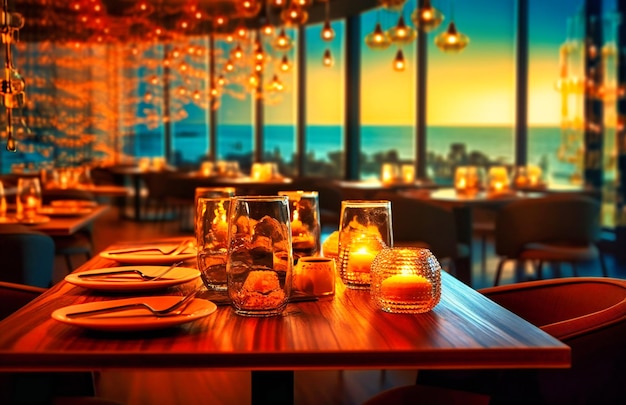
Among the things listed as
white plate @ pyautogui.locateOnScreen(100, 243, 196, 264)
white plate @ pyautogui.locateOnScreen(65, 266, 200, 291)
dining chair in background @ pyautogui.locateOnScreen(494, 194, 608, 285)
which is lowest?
dining chair in background @ pyautogui.locateOnScreen(494, 194, 608, 285)

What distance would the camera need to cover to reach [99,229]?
11.3m

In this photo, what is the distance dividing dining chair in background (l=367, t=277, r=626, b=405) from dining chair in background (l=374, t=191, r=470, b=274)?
2584 mm

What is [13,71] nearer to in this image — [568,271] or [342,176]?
[568,271]

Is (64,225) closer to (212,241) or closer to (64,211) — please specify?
(64,211)

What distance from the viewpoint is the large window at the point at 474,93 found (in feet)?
33.0

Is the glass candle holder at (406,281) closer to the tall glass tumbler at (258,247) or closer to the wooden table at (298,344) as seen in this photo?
the wooden table at (298,344)

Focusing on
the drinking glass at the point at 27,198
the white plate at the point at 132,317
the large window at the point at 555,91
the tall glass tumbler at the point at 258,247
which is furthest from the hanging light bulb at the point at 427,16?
the white plate at the point at 132,317

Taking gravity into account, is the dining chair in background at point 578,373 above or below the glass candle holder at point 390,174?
below

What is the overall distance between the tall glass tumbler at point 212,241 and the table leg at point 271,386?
284 millimetres

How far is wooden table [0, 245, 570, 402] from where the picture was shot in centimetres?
140

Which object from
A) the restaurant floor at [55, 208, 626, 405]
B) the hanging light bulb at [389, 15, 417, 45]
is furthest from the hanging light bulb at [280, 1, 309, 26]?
the restaurant floor at [55, 208, 626, 405]

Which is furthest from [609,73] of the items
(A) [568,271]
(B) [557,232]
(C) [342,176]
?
(C) [342,176]

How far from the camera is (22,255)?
337 cm

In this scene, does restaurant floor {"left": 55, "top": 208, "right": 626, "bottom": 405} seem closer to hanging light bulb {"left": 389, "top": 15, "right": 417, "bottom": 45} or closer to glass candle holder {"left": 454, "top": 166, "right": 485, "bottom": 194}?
glass candle holder {"left": 454, "top": 166, "right": 485, "bottom": 194}
